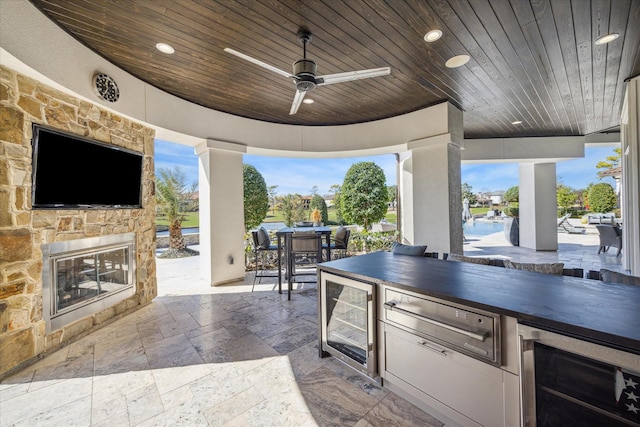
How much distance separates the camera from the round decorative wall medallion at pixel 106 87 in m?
2.90

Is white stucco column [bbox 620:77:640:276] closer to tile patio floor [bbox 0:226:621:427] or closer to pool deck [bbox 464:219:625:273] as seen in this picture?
pool deck [bbox 464:219:625:273]

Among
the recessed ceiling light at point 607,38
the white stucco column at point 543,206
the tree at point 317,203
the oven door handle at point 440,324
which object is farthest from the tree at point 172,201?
the white stucco column at point 543,206

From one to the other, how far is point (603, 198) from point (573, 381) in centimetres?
1612

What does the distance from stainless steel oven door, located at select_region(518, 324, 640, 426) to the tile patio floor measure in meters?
0.72

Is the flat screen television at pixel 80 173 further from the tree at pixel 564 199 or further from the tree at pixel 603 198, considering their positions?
the tree at pixel 564 199

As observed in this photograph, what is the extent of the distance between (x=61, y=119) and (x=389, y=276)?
3.65 m

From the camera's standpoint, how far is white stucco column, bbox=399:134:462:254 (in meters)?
4.31

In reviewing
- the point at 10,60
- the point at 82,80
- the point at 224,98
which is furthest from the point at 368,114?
the point at 10,60

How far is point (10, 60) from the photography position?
2178 millimetres

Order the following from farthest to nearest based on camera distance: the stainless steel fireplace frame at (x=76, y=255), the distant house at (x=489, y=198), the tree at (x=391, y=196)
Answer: the distant house at (x=489, y=198), the tree at (x=391, y=196), the stainless steel fireplace frame at (x=76, y=255)

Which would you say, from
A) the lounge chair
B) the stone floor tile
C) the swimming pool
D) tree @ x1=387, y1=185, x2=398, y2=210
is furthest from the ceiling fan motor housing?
the lounge chair

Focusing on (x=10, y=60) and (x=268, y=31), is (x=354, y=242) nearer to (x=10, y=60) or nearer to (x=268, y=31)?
(x=268, y=31)

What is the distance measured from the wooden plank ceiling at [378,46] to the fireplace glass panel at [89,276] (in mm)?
2330

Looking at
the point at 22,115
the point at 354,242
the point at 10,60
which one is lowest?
the point at 354,242
